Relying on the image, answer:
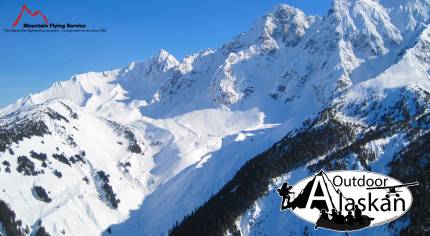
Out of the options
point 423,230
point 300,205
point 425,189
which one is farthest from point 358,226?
point 425,189

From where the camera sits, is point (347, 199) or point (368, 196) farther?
point (347, 199)

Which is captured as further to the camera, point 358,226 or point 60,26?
point 60,26

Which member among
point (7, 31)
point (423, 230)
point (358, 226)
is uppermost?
point (7, 31)

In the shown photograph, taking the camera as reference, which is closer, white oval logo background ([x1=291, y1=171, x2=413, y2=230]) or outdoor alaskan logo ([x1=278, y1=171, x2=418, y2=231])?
white oval logo background ([x1=291, y1=171, x2=413, y2=230])

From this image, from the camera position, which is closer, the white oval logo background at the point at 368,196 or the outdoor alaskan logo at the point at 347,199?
the white oval logo background at the point at 368,196

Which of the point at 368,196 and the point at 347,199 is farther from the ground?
the point at 347,199

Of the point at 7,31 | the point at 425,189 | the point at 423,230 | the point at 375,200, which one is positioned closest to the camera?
the point at 375,200

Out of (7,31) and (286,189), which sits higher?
(7,31)

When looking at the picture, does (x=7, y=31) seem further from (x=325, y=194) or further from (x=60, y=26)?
(x=325, y=194)
